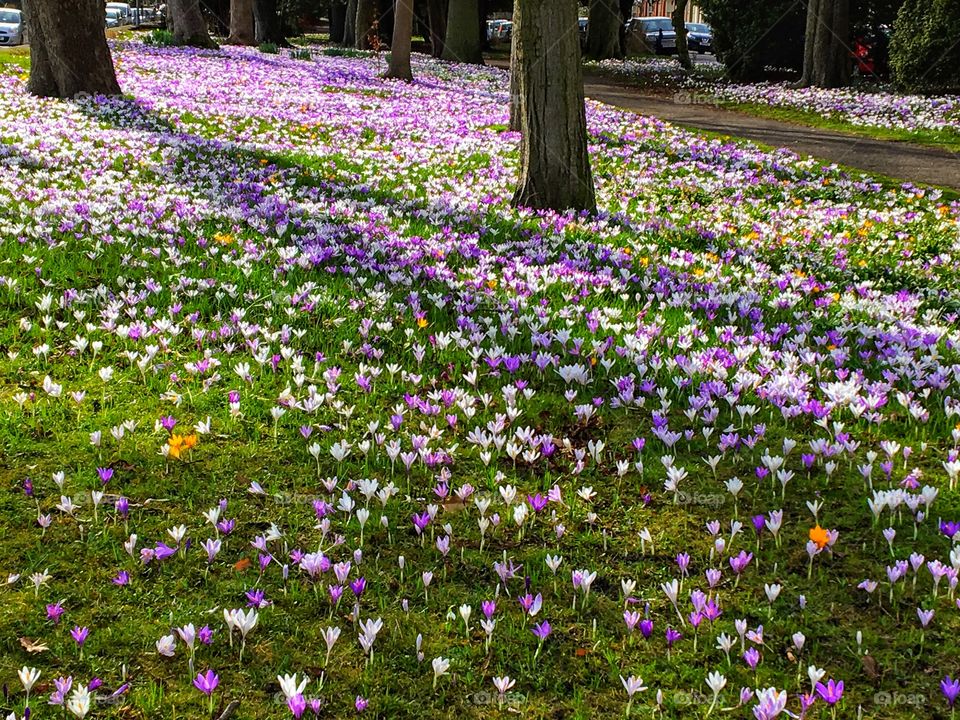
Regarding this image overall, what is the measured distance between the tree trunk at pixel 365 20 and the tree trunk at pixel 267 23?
3.53 m

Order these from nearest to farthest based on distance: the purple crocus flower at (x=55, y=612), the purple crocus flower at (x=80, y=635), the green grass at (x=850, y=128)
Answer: the purple crocus flower at (x=80, y=635) → the purple crocus flower at (x=55, y=612) → the green grass at (x=850, y=128)

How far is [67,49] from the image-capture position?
15.1 meters

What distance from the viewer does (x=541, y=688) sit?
8.88 feet

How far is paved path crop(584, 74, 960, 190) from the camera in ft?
42.1

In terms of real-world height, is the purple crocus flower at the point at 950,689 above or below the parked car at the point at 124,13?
below

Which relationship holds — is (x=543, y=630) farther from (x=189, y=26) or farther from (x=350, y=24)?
(x=350, y=24)

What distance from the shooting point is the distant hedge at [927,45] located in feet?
62.3

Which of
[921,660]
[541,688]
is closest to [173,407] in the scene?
[541,688]

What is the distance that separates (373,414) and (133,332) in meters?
1.72

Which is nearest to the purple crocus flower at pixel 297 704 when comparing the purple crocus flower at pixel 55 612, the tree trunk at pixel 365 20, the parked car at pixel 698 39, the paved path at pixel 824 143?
the purple crocus flower at pixel 55 612

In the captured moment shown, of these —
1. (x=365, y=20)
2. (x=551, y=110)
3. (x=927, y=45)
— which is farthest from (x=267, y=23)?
(x=551, y=110)

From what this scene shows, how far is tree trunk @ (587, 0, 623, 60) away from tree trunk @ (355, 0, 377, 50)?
1141cm

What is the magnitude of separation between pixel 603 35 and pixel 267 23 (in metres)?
16.6

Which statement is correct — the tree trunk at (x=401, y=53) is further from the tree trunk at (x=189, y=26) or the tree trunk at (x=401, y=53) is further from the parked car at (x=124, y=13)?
the parked car at (x=124, y=13)
